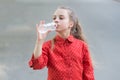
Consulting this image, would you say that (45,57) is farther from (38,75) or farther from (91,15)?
(91,15)

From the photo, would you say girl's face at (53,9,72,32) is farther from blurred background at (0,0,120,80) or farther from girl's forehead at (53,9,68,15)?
blurred background at (0,0,120,80)

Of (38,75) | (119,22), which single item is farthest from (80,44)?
(119,22)

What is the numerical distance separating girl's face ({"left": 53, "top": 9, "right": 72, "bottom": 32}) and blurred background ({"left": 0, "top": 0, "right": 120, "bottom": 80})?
119 centimetres

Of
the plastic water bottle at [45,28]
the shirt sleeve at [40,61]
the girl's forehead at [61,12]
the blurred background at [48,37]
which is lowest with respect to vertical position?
the blurred background at [48,37]

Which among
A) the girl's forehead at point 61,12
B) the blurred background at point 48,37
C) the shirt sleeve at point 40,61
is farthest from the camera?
the blurred background at point 48,37

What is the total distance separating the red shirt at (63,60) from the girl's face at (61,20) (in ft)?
0.14

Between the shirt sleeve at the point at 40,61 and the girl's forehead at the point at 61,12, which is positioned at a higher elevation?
the girl's forehead at the point at 61,12

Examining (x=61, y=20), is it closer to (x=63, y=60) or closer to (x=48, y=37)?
(x=63, y=60)

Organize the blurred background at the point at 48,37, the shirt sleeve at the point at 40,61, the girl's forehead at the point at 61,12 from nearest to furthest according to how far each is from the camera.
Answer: the shirt sleeve at the point at 40,61
the girl's forehead at the point at 61,12
the blurred background at the point at 48,37

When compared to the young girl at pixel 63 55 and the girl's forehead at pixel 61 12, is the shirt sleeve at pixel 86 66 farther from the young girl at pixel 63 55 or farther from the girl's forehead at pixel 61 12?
the girl's forehead at pixel 61 12

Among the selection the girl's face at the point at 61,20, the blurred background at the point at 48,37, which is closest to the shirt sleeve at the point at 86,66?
the girl's face at the point at 61,20

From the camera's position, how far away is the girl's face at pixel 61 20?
5.27 feet

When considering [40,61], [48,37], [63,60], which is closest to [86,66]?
[63,60]

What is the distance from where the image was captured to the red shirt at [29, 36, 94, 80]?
5.12ft
